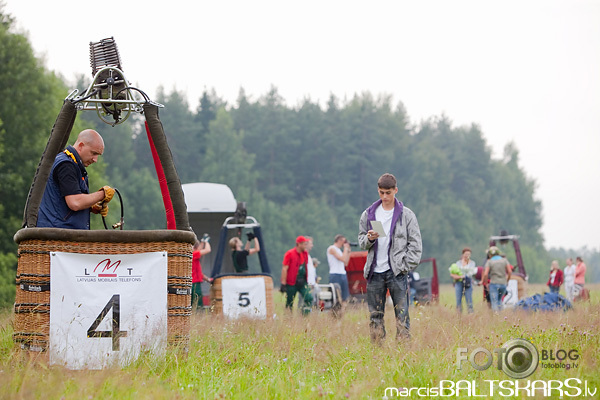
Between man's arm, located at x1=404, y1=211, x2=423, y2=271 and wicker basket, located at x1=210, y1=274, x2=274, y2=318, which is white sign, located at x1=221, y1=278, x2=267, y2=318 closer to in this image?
wicker basket, located at x1=210, y1=274, x2=274, y2=318

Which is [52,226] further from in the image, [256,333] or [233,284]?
[233,284]

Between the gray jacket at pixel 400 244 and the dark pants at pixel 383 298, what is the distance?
0.08m

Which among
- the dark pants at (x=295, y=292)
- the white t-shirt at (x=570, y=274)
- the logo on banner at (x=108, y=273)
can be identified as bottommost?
the white t-shirt at (x=570, y=274)

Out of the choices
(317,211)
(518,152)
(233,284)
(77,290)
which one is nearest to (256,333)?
(77,290)

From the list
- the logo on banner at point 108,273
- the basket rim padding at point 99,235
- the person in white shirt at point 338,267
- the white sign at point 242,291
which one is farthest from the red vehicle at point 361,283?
the logo on banner at point 108,273

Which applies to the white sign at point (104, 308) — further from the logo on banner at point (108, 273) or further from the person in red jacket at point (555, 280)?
the person in red jacket at point (555, 280)

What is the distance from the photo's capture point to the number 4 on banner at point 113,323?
5.77 m

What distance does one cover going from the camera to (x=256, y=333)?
779 centimetres

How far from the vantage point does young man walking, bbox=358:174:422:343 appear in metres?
7.27

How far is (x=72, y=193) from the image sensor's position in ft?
19.6

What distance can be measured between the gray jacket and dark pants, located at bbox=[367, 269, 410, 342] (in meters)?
0.08

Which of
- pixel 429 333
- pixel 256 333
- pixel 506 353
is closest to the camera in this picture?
pixel 506 353

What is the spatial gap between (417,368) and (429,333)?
138 centimetres

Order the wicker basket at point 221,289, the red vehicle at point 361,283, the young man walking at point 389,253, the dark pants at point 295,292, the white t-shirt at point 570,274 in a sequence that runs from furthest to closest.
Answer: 1. the white t-shirt at point 570,274
2. the red vehicle at point 361,283
3. the dark pants at point 295,292
4. the wicker basket at point 221,289
5. the young man walking at point 389,253
